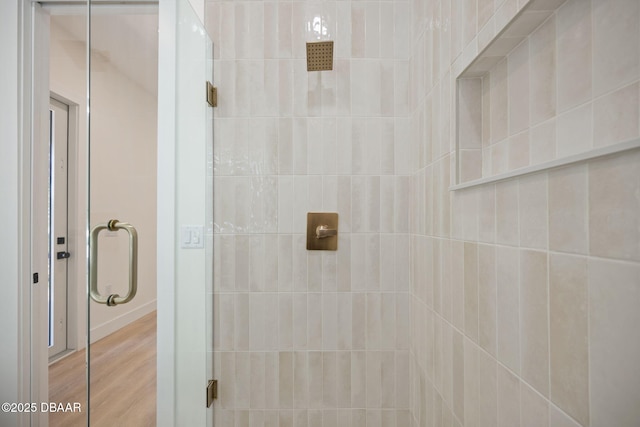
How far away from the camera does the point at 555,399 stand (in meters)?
0.51

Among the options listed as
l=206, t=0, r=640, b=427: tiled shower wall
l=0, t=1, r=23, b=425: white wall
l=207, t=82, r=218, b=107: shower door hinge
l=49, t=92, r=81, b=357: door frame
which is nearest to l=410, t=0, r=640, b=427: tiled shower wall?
l=206, t=0, r=640, b=427: tiled shower wall

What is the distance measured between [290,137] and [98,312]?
41.4 inches

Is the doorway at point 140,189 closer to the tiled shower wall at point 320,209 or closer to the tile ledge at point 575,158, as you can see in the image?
the tiled shower wall at point 320,209

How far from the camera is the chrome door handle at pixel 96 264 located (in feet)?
3.28

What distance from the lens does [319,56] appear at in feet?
4.17

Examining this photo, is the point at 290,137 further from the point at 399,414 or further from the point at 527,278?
the point at 399,414

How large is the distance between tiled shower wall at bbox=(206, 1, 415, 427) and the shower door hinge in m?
0.09

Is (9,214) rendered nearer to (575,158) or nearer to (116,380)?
(116,380)

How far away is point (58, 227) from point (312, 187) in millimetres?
1163

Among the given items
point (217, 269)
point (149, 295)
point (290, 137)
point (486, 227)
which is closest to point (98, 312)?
point (149, 295)

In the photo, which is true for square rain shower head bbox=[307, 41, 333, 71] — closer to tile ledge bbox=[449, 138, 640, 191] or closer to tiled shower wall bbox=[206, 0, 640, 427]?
tiled shower wall bbox=[206, 0, 640, 427]

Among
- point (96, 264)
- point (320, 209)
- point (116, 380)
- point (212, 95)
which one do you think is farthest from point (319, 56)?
point (116, 380)

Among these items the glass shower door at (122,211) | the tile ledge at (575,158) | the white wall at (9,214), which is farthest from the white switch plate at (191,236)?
the tile ledge at (575,158)

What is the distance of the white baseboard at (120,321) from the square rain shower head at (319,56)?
1275 millimetres
